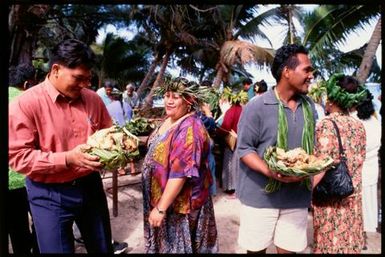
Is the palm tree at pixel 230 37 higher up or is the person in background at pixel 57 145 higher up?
the palm tree at pixel 230 37

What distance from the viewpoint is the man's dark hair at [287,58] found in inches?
87.4

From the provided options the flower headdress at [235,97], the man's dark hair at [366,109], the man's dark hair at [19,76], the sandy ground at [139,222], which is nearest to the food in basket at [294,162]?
the man's dark hair at [366,109]

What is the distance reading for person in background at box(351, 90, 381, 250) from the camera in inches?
123

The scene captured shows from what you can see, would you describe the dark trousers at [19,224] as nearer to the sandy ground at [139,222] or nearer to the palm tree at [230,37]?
the sandy ground at [139,222]

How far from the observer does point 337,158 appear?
8.19ft

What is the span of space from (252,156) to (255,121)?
24 centimetres

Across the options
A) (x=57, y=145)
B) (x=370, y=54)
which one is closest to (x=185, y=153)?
(x=57, y=145)

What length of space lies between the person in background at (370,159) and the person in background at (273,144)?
99 centimetres

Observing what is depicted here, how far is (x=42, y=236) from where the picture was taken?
6.59 ft

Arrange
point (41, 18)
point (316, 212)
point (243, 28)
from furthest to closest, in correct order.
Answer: point (243, 28) < point (41, 18) < point (316, 212)

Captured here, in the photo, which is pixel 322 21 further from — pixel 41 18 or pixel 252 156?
pixel 252 156

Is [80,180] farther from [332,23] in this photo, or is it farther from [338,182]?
[332,23]

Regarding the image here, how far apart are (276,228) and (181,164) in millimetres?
819

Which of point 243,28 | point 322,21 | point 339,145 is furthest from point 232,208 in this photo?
point 243,28
